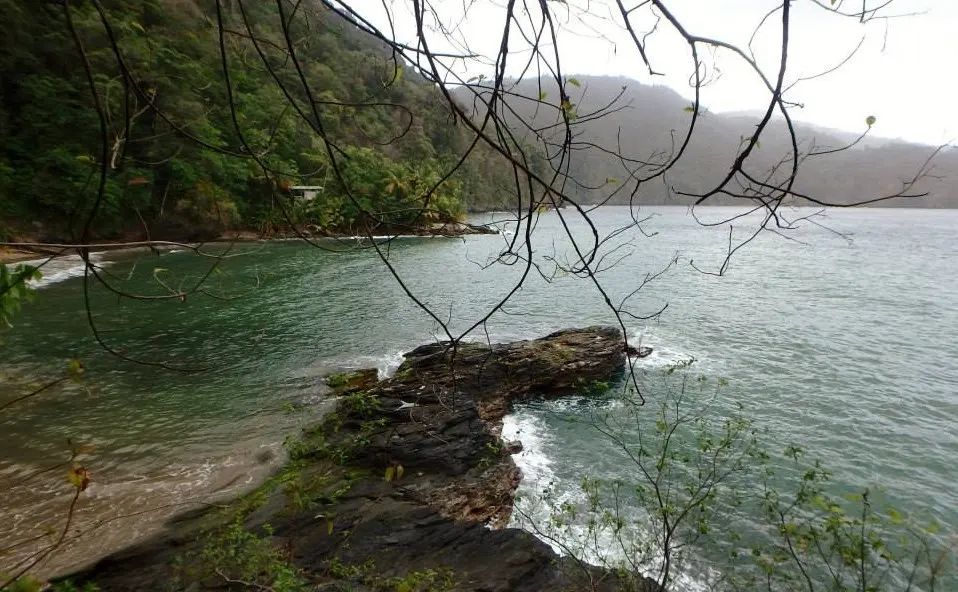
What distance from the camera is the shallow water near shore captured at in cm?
651

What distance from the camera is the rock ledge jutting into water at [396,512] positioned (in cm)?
446

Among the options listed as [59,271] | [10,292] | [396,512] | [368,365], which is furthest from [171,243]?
[59,271]

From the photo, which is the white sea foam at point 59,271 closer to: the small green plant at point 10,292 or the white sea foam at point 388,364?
the white sea foam at point 388,364

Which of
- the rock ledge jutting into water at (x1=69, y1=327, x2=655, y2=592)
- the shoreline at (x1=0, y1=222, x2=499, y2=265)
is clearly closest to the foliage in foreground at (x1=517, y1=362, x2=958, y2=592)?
the rock ledge jutting into water at (x1=69, y1=327, x2=655, y2=592)

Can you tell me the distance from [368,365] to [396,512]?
6.39 meters

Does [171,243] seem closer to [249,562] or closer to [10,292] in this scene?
[10,292]

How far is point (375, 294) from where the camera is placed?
62.5ft

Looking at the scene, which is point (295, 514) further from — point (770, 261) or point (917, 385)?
point (770, 261)

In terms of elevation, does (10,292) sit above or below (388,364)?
above

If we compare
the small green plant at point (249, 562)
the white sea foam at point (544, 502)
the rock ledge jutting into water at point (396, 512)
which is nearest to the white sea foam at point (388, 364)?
the rock ledge jutting into water at point (396, 512)

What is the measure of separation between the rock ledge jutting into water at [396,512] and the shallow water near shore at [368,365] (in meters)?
0.75

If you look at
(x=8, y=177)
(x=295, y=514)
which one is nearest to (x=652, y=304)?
(x=295, y=514)

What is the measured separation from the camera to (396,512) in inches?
215

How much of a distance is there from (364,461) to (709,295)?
1769 cm
